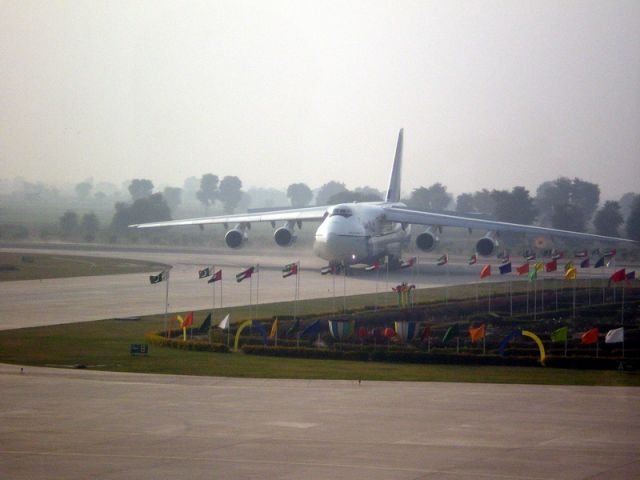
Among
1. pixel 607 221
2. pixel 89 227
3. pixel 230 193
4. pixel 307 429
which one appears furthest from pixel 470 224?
pixel 230 193

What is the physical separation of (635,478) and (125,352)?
66.9ft

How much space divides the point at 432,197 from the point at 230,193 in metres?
36.0

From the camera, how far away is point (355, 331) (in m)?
38.9

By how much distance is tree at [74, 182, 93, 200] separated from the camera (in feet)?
258

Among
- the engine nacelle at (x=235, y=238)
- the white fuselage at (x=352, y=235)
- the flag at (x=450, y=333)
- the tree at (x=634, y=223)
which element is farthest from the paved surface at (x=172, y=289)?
the flag at (x=450, y=333)

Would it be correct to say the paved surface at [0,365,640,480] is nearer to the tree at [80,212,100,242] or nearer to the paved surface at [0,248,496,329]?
the paved surface at [0,248,496,329]

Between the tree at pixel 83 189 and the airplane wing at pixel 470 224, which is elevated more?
the tree at pixel 83 189

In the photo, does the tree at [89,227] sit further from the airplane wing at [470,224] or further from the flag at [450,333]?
the flag at [450,333]

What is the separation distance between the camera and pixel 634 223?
184 ft

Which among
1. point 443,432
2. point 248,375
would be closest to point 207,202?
point 248,375

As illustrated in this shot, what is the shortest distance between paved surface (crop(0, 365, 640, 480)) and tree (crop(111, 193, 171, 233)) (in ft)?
243

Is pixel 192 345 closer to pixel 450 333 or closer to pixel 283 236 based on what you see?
pixel 450 333

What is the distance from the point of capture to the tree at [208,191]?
440ft

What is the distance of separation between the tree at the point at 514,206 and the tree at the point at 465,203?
917 cm
